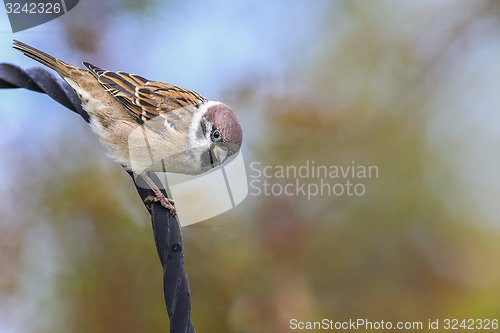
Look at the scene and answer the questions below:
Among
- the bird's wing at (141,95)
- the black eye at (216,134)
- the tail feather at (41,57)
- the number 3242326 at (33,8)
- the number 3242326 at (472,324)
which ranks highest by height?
the number 3242326 at (33,8)

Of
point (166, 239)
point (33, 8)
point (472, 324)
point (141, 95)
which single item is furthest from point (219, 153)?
point (472, 324)

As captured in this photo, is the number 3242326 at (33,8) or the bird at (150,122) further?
the number 3242326 at (33,8)

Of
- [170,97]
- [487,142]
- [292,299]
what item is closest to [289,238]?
[292,299]

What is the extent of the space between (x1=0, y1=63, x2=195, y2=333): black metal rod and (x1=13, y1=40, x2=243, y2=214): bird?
75 centimetres

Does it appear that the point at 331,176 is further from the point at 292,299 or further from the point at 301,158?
the point at 292,299

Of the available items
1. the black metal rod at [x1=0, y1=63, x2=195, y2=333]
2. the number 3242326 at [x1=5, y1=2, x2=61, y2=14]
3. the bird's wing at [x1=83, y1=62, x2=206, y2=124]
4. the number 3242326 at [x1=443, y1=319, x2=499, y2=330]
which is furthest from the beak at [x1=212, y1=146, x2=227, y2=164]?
the number 3242326 at [x1=443, y1=319, x2=499, y2=330]

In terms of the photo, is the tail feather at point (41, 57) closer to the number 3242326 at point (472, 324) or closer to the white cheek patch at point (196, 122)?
the white cheek patch at point (196, 122)

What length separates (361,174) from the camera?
3.57 m

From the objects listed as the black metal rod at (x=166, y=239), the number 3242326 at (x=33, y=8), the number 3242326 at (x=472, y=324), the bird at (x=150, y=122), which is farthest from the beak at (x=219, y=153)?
the number 3242326 at (x=472, y=324)

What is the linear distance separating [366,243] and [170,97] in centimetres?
167

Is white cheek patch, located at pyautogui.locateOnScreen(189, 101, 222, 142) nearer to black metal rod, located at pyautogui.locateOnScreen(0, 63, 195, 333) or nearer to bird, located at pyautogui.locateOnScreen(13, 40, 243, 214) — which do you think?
bird, located at pyautogui.locateOnScreen(13, 40, 243, 214)

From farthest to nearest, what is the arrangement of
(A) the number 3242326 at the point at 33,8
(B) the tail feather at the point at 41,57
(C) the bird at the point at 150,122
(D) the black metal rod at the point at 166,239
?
1. (A) the number 3242326 at the point at 33,8
2. (C) the bird at the point at 150,122
3. (B) the tail feather at the point at 41,57
4. (D) the black metal rod at the point at 166,239

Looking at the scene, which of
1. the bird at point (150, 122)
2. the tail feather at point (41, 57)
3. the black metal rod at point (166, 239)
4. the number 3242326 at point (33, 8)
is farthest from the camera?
the number 3242326 at point (33, 8)

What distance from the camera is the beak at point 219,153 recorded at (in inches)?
95.8
